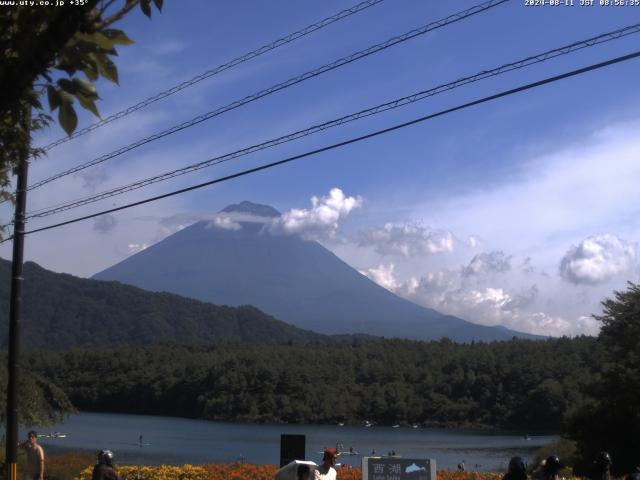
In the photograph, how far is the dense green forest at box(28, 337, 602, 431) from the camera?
322ft

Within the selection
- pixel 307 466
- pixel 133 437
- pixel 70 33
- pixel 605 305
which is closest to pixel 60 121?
pixel 70 33

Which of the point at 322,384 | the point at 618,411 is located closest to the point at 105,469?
the point at 618,411

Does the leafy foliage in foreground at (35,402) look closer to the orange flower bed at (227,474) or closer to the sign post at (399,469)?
the orange flower bed at (227,474)

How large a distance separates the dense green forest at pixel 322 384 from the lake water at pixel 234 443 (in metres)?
7.29

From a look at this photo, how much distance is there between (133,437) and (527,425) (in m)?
44.9

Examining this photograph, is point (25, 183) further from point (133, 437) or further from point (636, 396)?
point (133, 437)

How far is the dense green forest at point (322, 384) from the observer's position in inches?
3866

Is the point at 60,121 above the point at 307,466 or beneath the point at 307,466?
above

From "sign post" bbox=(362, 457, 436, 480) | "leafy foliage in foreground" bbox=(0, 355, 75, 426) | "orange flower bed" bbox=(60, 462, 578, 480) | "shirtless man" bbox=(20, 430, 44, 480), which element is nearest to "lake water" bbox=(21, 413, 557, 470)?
"leafy foliage in foreground" bbox=(0, 355, 75, 426)

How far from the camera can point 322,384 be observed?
10925cm

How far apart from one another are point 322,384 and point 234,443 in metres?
48.4

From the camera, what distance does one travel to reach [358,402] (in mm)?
108250

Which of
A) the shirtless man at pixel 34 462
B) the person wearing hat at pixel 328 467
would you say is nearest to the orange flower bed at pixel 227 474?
the shirtless man at pixel 34 462

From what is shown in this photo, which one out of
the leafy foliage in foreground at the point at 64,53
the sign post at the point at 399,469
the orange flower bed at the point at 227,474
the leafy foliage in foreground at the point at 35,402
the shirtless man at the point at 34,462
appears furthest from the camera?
the leafy foliage in foreground at the point at 35,402
